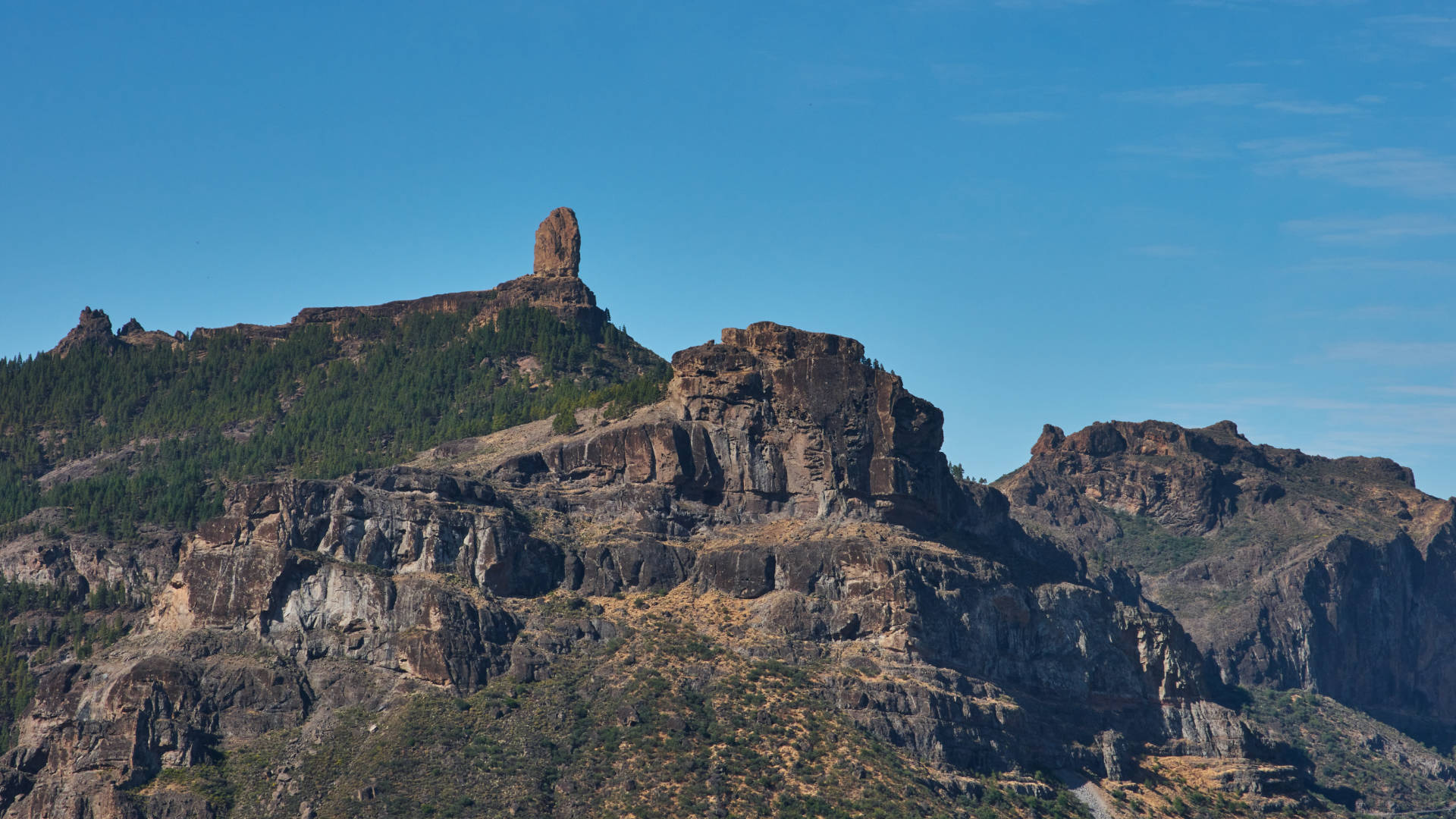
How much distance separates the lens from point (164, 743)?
588 ft

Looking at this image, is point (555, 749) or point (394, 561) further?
point (394, 561)

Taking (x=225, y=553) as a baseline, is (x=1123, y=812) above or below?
below

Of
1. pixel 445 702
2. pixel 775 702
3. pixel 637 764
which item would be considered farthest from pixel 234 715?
pixel 775 702

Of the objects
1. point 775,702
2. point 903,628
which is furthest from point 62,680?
point 903,628

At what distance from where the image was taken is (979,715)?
19088 cm

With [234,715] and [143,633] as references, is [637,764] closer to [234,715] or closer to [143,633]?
[234,715]

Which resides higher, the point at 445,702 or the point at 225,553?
the point at 225,553

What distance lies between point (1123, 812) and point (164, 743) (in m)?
85.2

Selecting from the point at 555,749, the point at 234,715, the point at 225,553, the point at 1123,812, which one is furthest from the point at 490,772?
the point at 1123,812

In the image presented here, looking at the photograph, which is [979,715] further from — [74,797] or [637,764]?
[74,797]

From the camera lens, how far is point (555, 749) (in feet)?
588

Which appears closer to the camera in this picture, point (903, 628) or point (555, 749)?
point (555, 749)

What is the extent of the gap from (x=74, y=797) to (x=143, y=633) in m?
23.5

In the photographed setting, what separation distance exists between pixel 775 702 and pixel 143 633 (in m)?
58.3
